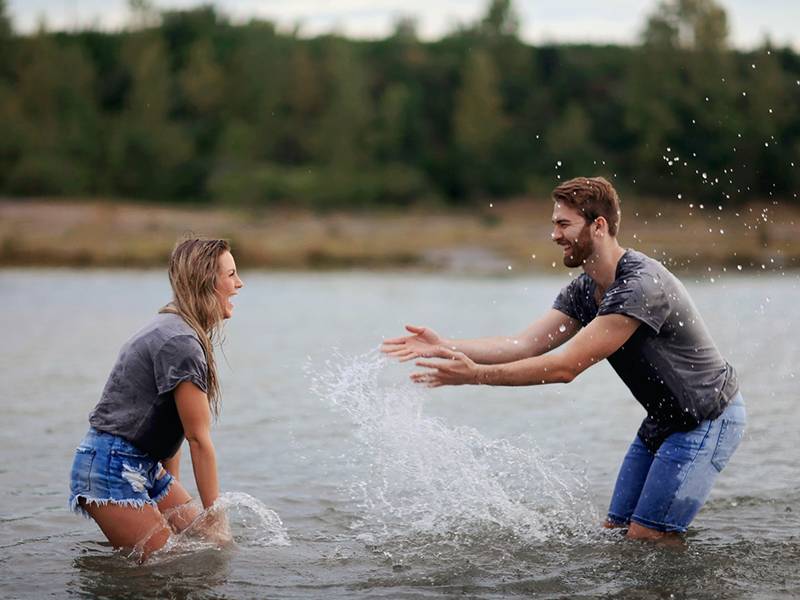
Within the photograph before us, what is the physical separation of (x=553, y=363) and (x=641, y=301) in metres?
0.58

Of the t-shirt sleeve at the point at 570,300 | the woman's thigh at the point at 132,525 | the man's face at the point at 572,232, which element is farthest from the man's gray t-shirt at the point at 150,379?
the t-shirt sleeve at the point at 570,300

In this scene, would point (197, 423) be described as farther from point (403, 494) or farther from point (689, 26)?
point (689, 26)

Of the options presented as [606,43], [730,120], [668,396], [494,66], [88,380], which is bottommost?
[88,380]

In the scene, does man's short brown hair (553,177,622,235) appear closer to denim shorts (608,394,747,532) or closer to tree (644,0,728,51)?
denim shorts (608,394,747,532)

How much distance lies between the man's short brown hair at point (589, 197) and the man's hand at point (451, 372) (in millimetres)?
1060

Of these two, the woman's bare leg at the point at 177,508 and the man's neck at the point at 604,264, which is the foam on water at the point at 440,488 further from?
the man's neck at the point at 604,264

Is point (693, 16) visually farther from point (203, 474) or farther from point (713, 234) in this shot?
point (203, 474)

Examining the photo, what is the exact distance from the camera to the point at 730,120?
66938mm

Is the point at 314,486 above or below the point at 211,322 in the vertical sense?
below

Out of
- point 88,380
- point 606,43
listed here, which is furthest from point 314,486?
point 606,43

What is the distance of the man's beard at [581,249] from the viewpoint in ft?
21.5

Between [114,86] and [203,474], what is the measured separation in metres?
94.9

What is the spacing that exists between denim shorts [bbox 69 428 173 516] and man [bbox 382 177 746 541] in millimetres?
1536

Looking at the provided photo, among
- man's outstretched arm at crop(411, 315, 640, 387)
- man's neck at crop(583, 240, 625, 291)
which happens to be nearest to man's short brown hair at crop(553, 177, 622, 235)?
man's neck at crop(583, 240, 625, 291)
